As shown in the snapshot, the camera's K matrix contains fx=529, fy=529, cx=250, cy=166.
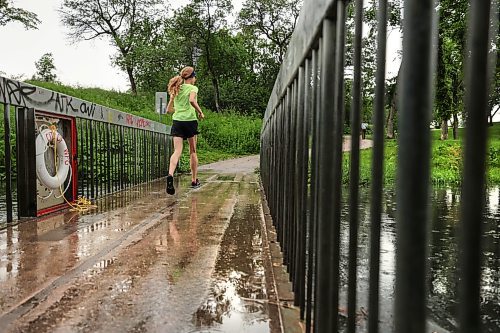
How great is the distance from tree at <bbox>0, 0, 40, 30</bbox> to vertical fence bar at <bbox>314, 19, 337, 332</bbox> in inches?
1473

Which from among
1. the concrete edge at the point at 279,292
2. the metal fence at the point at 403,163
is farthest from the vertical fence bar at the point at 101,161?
the metal fence at the point at 403,163

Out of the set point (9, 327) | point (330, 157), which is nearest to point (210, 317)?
point (9, 327)

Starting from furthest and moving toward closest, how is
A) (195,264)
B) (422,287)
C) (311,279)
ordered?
1. (195,264)
2. (311,279)
3. (422,287)

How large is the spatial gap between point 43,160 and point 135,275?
2.89 m

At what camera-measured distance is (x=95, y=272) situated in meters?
2.81

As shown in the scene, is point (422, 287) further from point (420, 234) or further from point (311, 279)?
point (311, 279)

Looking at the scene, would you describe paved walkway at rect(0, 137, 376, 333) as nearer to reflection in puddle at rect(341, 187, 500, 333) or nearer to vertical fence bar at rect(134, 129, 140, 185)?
reflection in puddle at rect(341, 187, 500, 333)

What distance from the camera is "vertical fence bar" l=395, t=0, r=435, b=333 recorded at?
680mm

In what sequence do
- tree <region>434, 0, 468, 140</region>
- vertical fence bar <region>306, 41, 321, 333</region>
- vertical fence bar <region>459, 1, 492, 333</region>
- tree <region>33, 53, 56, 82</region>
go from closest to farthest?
vertical fence bar <region>459, 1, 492, 333</region>, vertical fence bar <region>306, 41, 321, 333</region>, tree <region>434, 0, 468, 140</region>, tree <region>33, 53, 56, 82</region>

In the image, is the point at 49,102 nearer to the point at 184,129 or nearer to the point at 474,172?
the point at 184,129

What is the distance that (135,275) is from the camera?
2750mm

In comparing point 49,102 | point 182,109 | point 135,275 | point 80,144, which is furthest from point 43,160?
point 135,275

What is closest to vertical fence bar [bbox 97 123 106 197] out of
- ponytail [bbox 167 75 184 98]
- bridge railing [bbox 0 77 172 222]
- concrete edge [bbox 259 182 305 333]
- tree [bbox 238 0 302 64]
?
bridge railing [bbox 0 77 172 222]

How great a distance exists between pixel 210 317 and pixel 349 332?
999 millimetres
